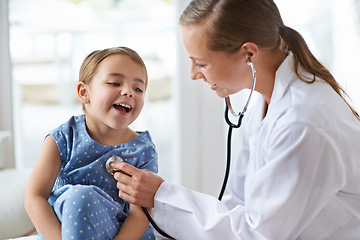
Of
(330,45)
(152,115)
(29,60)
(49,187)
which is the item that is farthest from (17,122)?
(330,45)

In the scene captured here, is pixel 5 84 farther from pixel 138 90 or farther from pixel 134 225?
pixel 134 225

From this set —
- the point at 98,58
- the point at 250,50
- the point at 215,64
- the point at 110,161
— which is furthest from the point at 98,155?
the point at 250,50

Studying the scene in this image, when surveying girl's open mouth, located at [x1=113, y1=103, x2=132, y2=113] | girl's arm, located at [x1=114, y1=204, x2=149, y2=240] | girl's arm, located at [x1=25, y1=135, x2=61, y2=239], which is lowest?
girl's arm, located at [x1=114, y1=204, x2=149, y2=240]

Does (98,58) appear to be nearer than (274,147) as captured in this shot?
No

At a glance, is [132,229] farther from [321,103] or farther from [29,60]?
[29,60]

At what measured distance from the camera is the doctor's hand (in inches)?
51.3

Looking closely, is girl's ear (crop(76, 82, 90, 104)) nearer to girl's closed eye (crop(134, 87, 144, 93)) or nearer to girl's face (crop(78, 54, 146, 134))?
girl's face (crop(78, 54, 146, 134))

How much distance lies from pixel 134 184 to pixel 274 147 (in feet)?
1.41

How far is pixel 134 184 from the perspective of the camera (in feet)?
4.25

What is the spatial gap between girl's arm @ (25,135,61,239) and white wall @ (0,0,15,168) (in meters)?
1.55

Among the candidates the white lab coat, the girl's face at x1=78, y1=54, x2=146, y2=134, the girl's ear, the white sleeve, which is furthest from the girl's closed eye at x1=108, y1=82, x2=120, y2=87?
the white sleeve

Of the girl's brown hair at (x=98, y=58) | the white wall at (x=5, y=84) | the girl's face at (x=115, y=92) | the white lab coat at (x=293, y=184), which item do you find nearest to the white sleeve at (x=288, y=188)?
the white lab coat at (x=293, y=184)

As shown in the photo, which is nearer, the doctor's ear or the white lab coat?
the white lab coat

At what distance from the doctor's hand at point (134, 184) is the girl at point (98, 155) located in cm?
4
